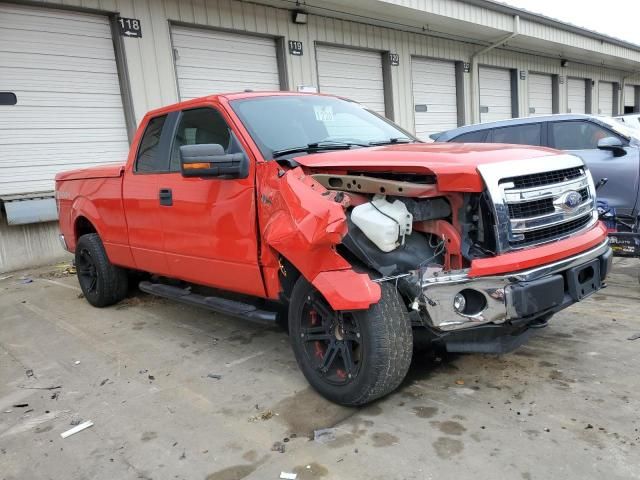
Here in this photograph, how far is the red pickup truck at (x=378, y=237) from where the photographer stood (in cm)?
281

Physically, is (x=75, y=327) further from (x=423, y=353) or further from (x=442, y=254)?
(x=442, y=254)

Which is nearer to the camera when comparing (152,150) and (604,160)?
(152,150)

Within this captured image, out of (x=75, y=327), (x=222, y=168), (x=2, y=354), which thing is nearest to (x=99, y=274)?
(x=75, y=327)

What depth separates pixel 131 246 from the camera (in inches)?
199

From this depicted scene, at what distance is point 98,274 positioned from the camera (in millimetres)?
5684

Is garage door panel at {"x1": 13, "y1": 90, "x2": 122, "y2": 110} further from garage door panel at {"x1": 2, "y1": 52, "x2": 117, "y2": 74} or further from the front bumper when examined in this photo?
the front bumper

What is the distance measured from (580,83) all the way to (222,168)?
24.7 m

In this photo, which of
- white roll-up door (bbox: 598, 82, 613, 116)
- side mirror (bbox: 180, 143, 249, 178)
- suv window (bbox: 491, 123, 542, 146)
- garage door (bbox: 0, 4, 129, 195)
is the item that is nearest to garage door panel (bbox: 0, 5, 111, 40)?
garage door (bbox: 0, 4, 129, 195)

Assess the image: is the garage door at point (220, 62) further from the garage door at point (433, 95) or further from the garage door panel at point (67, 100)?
the garage door at point (433, 95)

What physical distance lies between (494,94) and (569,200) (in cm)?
1628

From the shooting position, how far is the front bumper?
2729 mm

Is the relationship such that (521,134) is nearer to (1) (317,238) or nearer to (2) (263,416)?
(1) (317,238)

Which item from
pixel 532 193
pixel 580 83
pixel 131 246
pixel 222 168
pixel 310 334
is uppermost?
pixel 580 83

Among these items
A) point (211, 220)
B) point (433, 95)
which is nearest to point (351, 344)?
point (211, 220)
